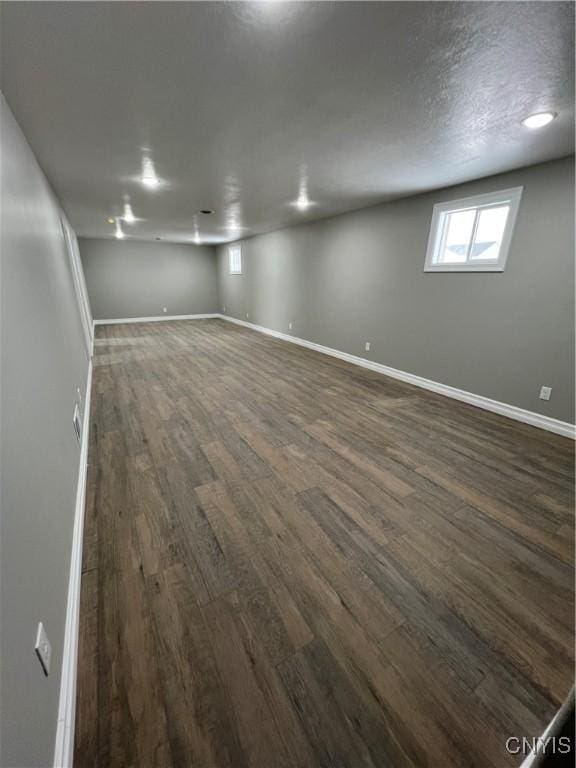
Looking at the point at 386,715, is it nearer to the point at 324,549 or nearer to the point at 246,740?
the point at 246,740

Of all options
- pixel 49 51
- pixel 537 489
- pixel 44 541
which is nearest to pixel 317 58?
pixel 49 51

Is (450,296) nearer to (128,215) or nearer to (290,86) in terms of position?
(290,86)

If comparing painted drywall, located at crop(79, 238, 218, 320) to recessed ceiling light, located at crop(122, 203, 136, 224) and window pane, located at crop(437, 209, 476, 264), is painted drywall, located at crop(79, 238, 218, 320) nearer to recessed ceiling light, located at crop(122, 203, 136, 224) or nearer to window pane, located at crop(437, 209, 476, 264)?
recessed ceiling light, located at crop(122, 203, 136, 224)

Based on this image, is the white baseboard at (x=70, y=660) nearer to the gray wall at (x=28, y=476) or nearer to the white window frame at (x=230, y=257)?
the gray wall at (x=28, y=476)

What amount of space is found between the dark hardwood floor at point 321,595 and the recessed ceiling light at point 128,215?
11.3 ft

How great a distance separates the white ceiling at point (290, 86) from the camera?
47.5 inches

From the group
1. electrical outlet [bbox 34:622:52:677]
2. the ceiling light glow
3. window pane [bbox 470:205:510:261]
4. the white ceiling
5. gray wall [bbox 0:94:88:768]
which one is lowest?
electrical outlet [bbox 34:622:52:677]

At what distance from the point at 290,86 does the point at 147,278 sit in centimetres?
846

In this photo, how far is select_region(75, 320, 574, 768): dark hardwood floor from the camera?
99 cm

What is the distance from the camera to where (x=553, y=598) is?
1.42 metres

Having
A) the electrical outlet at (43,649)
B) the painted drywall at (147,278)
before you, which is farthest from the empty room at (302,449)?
the painted drywall at (147,278)

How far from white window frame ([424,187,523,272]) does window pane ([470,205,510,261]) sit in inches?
1.6

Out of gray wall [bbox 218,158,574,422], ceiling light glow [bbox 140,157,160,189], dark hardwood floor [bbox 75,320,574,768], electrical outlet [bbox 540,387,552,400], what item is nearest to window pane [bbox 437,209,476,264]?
gray wall [bbox 218,158,574,422]

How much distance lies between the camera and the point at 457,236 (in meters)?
3.58
